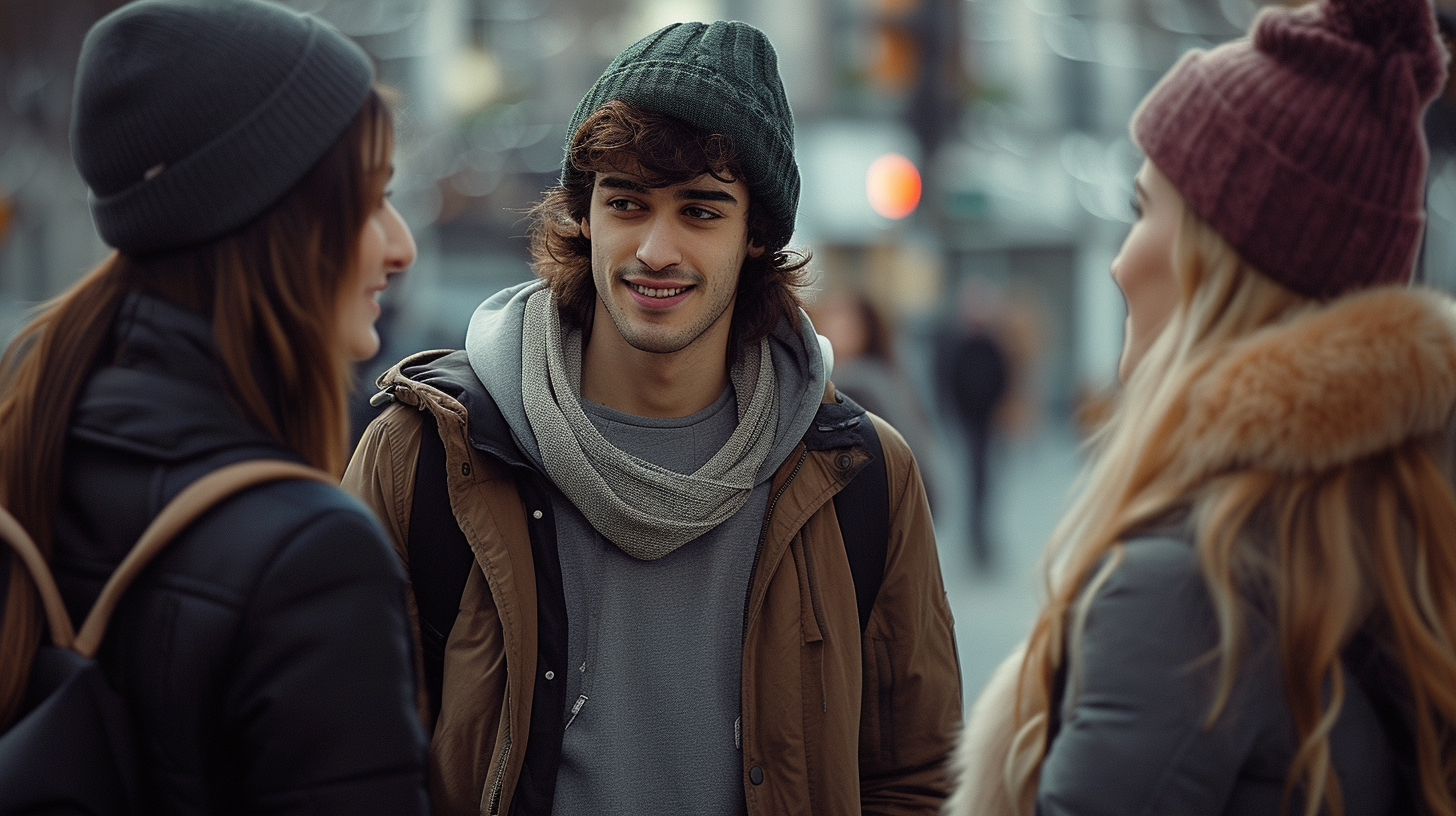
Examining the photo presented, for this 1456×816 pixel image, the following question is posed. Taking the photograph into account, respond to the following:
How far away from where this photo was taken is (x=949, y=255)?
1109 inches

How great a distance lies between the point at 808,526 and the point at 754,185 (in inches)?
30.3

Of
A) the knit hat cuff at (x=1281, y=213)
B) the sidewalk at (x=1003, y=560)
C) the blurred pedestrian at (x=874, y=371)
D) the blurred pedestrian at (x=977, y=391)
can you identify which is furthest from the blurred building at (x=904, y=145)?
the knit hat cuff at (x=1281, y=213)

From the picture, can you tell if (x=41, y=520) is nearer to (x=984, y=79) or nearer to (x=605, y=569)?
(x=605, y=569)

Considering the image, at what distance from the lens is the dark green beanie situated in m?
2.69

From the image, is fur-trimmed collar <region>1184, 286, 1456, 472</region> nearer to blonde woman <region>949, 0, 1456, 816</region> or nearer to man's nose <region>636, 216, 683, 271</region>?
blonde woman <region>949, 0, 1456, 816</region>

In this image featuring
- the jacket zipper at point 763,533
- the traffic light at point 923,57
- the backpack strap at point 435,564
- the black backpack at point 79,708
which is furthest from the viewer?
the traffic light at point 923,57

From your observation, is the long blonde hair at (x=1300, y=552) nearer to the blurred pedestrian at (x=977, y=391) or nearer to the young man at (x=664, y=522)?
the young man at (x=664, y=522)

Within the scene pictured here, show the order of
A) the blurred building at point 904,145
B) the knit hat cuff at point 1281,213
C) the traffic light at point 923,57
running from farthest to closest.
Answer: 1. the blurred building at point 904,145
2. the traffic light at point 923,57
3. the knit hat cuff at point 1281,213

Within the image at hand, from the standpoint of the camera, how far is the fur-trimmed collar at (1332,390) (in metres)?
1.66

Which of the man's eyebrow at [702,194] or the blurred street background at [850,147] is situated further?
the blurred street background at [850,147]

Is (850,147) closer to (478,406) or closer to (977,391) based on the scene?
(977,391)

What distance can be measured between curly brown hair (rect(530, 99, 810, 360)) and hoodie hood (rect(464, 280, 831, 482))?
0.06 m

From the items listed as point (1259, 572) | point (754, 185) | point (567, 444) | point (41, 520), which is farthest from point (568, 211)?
point (1259, 572)

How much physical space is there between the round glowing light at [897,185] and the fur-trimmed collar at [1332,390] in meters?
11.4
